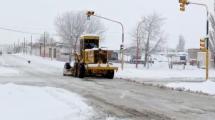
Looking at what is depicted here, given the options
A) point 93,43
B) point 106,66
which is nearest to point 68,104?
point 106,66

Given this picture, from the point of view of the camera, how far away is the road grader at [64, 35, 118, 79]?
131ft

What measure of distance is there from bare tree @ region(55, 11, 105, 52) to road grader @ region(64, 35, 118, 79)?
69.5 m

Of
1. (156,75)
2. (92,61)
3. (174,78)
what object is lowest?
(174,78)

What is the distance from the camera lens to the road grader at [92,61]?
3988 centimetres

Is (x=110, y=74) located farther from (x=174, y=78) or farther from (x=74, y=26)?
(x=74, y=26)

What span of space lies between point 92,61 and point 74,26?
257 feet

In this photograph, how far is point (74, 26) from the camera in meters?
118

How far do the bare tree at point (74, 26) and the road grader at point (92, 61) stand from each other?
6946 centimetres

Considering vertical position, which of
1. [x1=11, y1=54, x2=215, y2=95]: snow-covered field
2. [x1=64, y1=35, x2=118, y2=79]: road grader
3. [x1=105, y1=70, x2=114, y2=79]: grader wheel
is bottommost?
[x1=11, y1=54, x2=215, y2=95]: snow-covered field

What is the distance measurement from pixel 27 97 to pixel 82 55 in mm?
23345

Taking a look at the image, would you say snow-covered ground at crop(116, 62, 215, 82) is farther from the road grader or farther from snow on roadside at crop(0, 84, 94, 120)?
snow on roadside at crop(0, 84, 94, 120)

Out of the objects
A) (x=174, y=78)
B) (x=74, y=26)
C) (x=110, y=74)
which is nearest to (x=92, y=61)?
(x=110, y=74)

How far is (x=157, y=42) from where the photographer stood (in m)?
108

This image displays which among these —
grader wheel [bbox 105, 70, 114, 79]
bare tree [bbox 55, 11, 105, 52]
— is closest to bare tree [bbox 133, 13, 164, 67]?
bare tree [bbox 55, 11, 105, 52]
